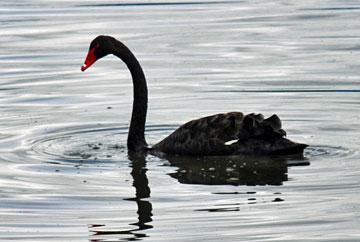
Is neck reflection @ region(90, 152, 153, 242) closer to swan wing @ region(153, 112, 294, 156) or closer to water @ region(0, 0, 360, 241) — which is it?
water @ region(0, 0, 360, 241)

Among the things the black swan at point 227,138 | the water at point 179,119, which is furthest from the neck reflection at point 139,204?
the black swan at point 227,138

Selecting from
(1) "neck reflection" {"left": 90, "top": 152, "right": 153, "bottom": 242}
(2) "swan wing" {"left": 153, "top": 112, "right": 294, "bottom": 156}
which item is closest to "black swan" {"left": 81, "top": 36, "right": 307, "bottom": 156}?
(2) "swan wing" {"left": 153, "top": 112, "right": 294, "bottom": 156}

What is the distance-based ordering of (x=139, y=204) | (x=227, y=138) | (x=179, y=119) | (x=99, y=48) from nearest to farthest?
1. (x=139, y=204)
2. (x=227, y=138)
3. (x=99, y=48)
4. (x=179, y=119)

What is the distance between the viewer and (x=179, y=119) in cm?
1137

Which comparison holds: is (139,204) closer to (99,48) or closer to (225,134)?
(225,134)

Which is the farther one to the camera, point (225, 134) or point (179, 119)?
point (179, 119)

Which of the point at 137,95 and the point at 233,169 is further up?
the point at 137,95

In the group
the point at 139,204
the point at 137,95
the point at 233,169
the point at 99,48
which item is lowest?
the point at 139,204

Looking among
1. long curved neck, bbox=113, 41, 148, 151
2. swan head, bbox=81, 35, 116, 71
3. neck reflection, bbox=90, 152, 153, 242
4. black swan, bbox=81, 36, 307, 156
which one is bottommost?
neck reflection, bbox=90, 152, 153, 242

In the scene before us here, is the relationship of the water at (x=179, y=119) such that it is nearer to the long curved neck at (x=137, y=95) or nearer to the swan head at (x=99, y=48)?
the long curved neck at (x=137, y=95)

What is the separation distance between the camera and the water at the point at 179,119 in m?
7.60

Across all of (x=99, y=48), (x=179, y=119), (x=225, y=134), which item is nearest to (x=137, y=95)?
(x=99, y=48)

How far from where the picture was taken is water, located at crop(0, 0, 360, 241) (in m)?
7.60

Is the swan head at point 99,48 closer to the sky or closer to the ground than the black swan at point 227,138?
closer to the sky
